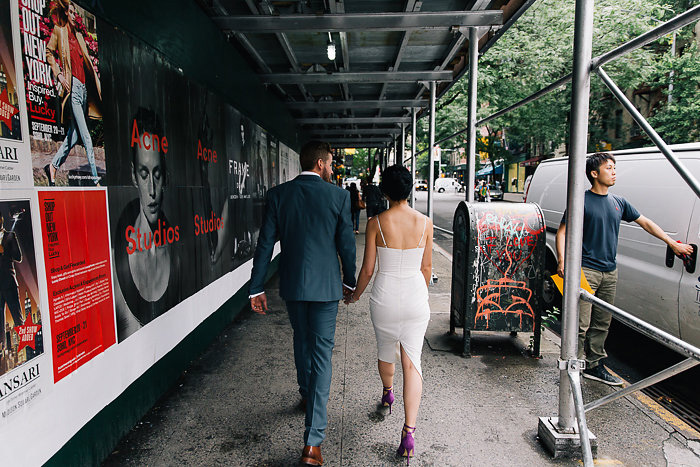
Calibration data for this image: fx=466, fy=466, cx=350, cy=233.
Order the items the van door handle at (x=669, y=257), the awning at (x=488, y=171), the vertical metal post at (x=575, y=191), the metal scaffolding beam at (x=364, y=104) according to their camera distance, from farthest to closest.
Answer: the awning at (x=488, y=171) < the metal scaffolding beam at (x=364, y=104) < the van door handle at (x=669, y=257) < the vertical metal post at (x=575, y=191)

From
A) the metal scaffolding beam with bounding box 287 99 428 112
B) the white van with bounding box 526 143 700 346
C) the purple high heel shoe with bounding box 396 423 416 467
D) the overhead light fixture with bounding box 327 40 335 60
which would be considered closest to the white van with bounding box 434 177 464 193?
the metal scaffolding beam with bounding box 287 99 428 112

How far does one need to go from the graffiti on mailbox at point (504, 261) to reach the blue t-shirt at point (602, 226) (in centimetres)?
55

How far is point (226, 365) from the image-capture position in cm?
456

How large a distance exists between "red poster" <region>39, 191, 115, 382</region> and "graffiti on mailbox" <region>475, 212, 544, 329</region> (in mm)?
3292

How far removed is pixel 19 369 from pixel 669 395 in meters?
4.88

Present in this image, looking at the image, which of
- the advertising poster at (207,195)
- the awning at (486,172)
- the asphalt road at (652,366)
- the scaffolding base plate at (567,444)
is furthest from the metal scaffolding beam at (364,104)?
the awning at (486,172)

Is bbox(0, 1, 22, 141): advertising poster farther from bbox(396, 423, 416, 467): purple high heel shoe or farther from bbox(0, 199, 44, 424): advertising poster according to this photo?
bbox(396, 423, 416, 467): purple high heel shoe

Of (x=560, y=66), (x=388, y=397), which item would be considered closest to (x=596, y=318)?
(x=388, y=397)

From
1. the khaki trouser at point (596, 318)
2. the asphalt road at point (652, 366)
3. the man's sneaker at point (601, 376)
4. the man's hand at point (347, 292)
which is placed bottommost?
the asphalt road at point (652, 366)

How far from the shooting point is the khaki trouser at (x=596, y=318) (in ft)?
13.7

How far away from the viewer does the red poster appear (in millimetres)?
2422

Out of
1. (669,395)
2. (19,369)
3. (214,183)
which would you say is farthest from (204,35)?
(669,395)

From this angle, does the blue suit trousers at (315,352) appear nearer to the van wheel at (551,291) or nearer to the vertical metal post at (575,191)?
the vertical metal post at (575,191)

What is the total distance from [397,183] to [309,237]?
0.68 metres
